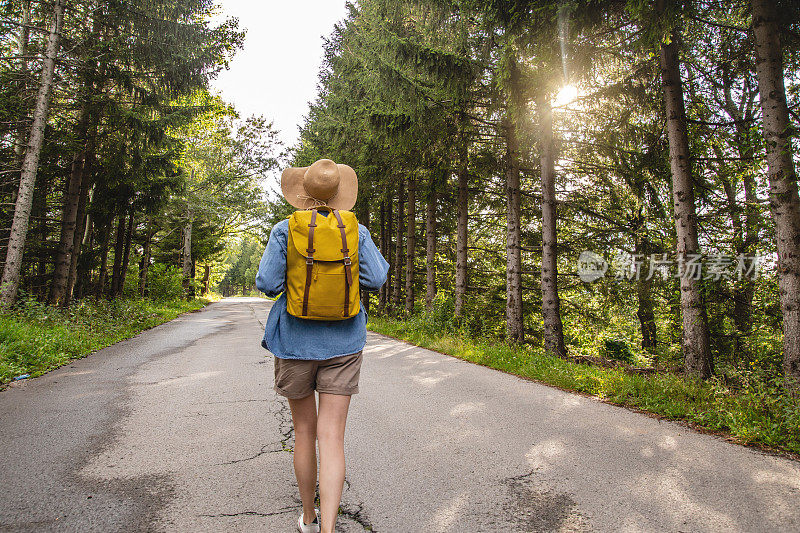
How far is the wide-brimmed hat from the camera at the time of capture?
103 inches

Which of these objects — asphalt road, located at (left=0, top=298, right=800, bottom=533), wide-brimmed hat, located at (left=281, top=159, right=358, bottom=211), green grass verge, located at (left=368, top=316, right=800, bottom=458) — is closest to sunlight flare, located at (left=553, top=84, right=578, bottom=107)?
green grass verge, located at (left=368, top=316, right=800, bottom=458)

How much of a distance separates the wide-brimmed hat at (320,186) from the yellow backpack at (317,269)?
274 millimetres

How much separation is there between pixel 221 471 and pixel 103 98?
1201cm

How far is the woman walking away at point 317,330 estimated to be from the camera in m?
2.35

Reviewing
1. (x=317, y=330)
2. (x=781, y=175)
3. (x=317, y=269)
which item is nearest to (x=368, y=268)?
(x=317, y=269)

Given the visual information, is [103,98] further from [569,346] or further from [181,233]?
[181,233]

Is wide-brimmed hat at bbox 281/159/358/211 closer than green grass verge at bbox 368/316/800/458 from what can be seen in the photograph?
Yes

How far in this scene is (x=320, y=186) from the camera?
103 inches

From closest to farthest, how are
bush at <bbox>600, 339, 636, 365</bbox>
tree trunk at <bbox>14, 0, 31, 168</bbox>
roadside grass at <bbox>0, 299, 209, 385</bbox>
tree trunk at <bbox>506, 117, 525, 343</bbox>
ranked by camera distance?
roadside grass at <bbox>0, 299, 209, 385</bbox>, tree trunk at <bbox>506, 117, 525, 343</bbox>, tree trunk at <bbox>14, 0, 31, 168</bbox>, bush at <bbox>600, 339, 636, 365</bbox>

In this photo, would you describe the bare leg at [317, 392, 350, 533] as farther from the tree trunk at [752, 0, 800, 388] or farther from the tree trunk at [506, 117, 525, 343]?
the tree trunk at [506, 117, 525, 343]

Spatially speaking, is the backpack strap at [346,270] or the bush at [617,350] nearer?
the backpack strap at [346,270]

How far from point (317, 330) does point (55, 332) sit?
9540mm
